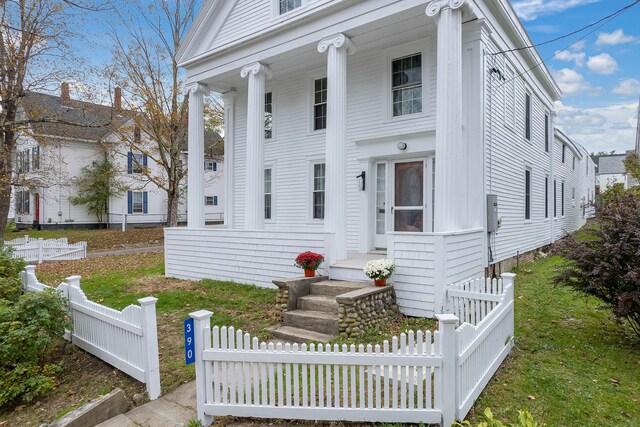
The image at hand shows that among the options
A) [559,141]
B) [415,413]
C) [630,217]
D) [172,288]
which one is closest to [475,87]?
[630,217]

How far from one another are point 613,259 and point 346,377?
4.17 metres

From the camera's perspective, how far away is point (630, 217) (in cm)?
527

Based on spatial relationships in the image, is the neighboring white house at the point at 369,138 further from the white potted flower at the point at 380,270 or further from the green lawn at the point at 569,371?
the green lawn at the point at 569,371

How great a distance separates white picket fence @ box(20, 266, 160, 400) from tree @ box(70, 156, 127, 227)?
22.0 m

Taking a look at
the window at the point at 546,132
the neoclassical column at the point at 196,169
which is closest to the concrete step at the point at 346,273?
the neoclassical column at the point at 196,169

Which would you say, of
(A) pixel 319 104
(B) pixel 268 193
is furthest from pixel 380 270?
(B) pixel 268 193

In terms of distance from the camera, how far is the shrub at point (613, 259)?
5.01 meters

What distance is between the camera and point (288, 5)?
9.45 meters

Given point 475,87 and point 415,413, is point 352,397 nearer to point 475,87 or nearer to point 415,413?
point 415,413

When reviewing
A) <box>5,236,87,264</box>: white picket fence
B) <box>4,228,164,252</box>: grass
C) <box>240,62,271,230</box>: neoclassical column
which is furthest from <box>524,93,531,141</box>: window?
<box>4,228,164,252</box>: grass

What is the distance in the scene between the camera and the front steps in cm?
561

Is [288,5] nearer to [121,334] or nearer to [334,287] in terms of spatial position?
[334,287]

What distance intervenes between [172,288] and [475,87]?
805 centimetres

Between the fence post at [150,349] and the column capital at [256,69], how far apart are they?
709cm
